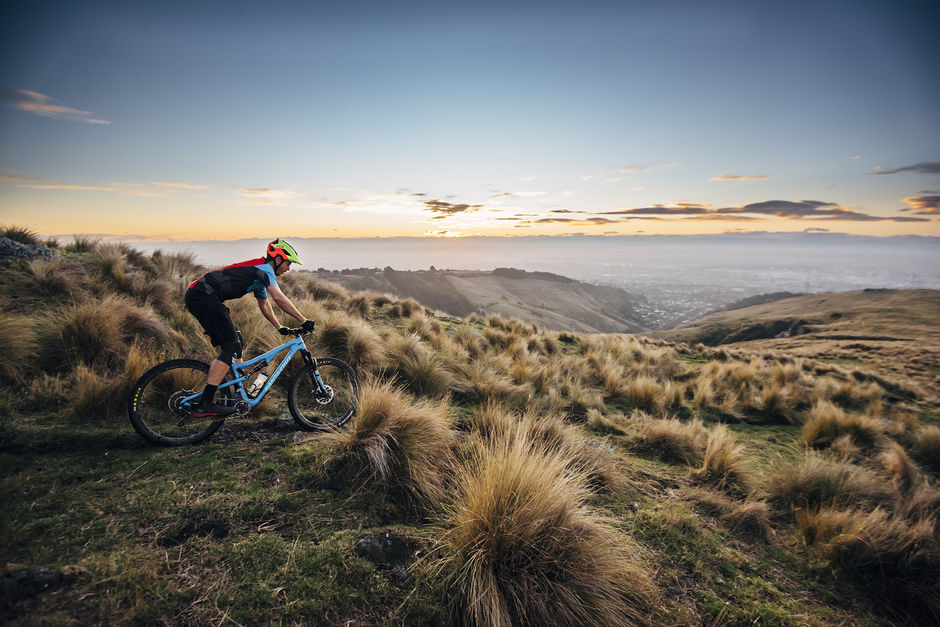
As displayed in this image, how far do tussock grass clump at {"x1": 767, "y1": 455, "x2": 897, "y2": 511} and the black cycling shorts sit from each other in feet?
26.1

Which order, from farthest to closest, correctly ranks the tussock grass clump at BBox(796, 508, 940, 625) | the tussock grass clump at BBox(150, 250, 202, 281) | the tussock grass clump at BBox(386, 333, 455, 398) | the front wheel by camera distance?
the tussock grass clump at BBox(150, 250, 202, 281) < the tussock grass clump at BBox(386, 333, 455, 398) < the front wheel < the tussock grass clump at BBox(796, 508, 940, 625)

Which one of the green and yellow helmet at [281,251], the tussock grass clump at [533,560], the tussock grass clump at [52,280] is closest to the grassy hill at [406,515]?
the tussock grass clump at [533,560]

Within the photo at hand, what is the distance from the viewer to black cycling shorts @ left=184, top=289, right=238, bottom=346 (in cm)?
442

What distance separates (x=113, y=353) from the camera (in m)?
5.62

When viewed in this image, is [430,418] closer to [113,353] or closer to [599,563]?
[599,563]

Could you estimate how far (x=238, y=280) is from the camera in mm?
4598

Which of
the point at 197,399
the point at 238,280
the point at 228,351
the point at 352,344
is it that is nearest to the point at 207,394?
the point at 197,399

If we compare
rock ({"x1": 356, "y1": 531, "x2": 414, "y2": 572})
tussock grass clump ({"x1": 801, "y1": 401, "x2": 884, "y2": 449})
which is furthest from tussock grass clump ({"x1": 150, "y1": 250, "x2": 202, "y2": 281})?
tussock grass clump ({"x1": 801, "y1": 401, "x2": 884, "y2": 449})

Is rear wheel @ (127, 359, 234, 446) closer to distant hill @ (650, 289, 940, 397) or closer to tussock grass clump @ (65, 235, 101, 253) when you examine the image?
tussock grass clump @ (65, 235, 101, 253)

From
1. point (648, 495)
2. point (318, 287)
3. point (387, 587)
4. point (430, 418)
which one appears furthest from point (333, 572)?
point (318, 287)

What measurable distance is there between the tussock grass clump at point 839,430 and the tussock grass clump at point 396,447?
8.56 m

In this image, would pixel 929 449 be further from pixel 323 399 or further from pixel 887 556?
pixel 323 399

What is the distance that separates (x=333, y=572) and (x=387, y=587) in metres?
0.44

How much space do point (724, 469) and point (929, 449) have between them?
629cm
